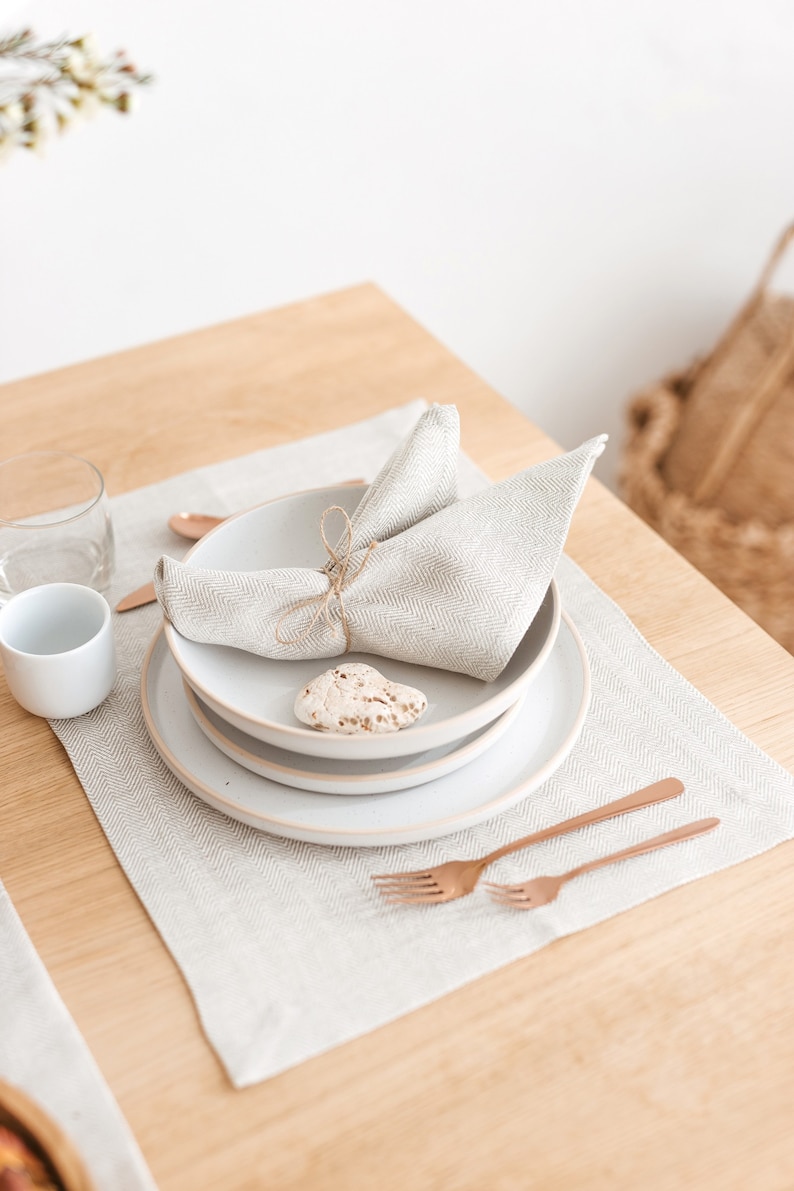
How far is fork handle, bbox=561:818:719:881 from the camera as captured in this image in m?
0.67

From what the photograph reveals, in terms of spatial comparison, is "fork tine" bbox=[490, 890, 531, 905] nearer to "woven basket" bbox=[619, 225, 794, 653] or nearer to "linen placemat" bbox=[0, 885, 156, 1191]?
"linen placemat" bbox=[0, 885, 156, 1191]


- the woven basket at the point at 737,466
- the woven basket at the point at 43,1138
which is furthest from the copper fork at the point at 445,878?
the woven basket at the point at 737,466

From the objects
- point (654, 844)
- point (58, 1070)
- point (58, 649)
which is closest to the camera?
point (58, 1070)

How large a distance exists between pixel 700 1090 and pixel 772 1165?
0.15 ft

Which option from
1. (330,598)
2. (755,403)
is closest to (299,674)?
(330,598)

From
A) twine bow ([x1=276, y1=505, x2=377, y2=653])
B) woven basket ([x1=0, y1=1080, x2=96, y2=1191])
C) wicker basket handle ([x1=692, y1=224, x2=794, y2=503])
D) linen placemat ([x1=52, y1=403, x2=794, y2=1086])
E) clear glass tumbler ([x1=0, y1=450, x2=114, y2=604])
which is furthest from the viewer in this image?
wicker basket handle ([x1=692, y1=224, x2=794, y2=503])

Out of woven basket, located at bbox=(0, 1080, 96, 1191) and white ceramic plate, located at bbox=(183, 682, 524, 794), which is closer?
woven basket, located at bbox=(0, 1080, 96, 1191)

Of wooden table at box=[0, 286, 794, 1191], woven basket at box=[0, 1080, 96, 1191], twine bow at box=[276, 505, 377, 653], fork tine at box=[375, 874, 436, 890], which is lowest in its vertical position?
wooden table at box=[0, 286, 794, 1191]

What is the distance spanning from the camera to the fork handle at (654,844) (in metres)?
0.67

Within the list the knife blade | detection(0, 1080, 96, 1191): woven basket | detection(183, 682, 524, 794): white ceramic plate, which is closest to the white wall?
the knife blade

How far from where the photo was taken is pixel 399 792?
69 centimetres

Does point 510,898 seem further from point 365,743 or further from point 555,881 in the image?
point 365,743

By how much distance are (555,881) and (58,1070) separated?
0.99ft

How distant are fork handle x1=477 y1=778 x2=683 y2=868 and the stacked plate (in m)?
0.03
